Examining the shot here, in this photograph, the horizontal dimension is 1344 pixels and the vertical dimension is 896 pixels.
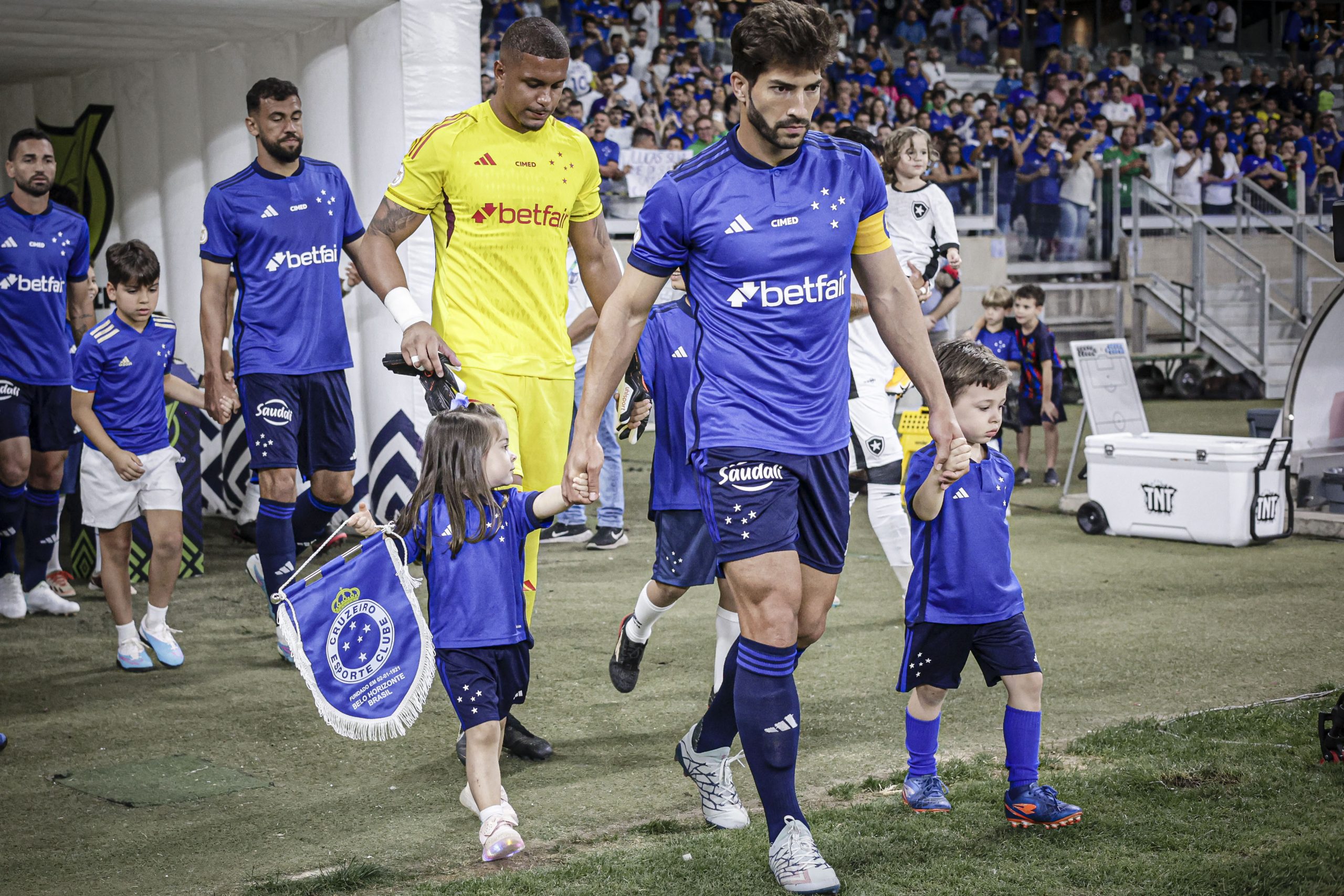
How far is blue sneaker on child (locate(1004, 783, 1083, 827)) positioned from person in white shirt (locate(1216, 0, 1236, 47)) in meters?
31.1

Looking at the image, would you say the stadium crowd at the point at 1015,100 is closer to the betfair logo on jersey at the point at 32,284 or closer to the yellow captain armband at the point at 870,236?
the betfair logo on jersey at the point at 32,284

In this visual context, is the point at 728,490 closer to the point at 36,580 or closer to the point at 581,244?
the point at 581,244

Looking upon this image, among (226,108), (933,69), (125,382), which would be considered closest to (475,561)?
(125,382)

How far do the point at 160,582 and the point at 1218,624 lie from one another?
481cm

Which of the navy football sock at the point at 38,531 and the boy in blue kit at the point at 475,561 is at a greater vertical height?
the boy in blue kit at the point at 475,561

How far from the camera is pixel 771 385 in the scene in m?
3.39

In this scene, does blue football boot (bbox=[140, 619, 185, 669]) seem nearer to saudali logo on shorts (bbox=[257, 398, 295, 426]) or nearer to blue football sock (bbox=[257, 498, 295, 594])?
blue football sock (bbox=[257, 498, 295, 594])

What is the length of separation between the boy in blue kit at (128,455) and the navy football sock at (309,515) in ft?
1.70

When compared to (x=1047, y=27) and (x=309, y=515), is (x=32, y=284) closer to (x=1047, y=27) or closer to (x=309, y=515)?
(x=309, y=515)

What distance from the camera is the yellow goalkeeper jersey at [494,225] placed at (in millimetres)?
4363

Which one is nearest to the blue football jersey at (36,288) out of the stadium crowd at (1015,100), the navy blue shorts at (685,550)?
the navy blue shorts at (685,550)

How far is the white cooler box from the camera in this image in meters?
8.15

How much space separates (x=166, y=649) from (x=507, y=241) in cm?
271

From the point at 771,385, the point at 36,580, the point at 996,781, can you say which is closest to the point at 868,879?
the point at 996,781
